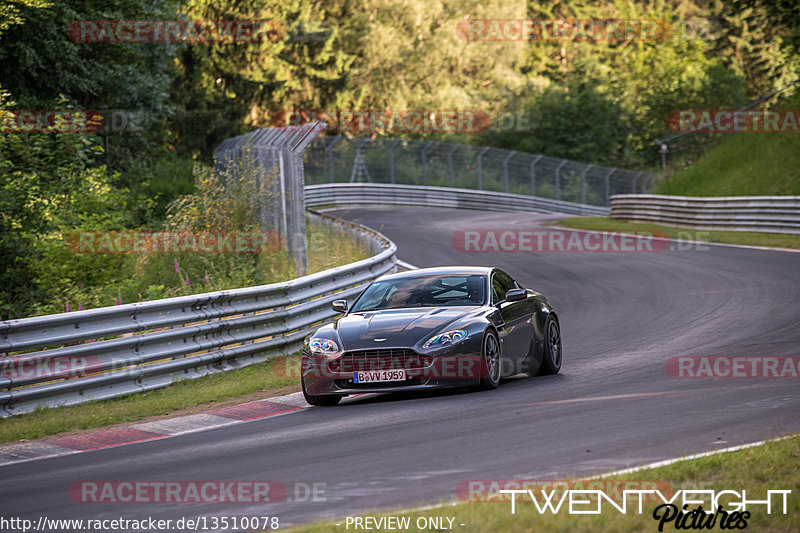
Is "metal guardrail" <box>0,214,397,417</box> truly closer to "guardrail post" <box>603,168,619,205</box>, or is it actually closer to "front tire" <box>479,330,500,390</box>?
"front tire" <box>479,330,500,390</box>

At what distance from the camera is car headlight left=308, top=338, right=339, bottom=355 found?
413 inches

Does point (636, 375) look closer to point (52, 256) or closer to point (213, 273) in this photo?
point (213, 273)

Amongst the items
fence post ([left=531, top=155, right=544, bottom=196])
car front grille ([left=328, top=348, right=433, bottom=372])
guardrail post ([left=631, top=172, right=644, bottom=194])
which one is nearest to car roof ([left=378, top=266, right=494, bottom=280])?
car front grille ([left=328, top=348, right=433, bottom=372])

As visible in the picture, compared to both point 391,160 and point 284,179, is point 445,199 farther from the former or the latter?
point 284,179

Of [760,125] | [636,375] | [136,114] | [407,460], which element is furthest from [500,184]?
[407,460]

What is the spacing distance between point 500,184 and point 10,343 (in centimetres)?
4207

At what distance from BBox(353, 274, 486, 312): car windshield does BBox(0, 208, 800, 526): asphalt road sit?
3.63ft

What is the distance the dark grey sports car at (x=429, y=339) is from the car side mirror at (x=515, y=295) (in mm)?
11

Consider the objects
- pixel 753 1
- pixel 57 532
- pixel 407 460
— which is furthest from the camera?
pixel 753 1

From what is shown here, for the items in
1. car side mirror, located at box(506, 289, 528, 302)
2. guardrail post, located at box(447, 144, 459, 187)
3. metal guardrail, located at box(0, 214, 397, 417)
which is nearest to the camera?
metal guardrail, located at box(0, 214, 397, 417)

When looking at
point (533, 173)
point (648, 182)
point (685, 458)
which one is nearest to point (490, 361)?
point (685, 458)

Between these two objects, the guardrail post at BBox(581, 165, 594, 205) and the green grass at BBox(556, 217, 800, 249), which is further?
the guardrail post at BBox(581, 165, 594, 205)

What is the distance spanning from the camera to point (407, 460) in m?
7.30

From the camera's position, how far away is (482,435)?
8.02 metres
